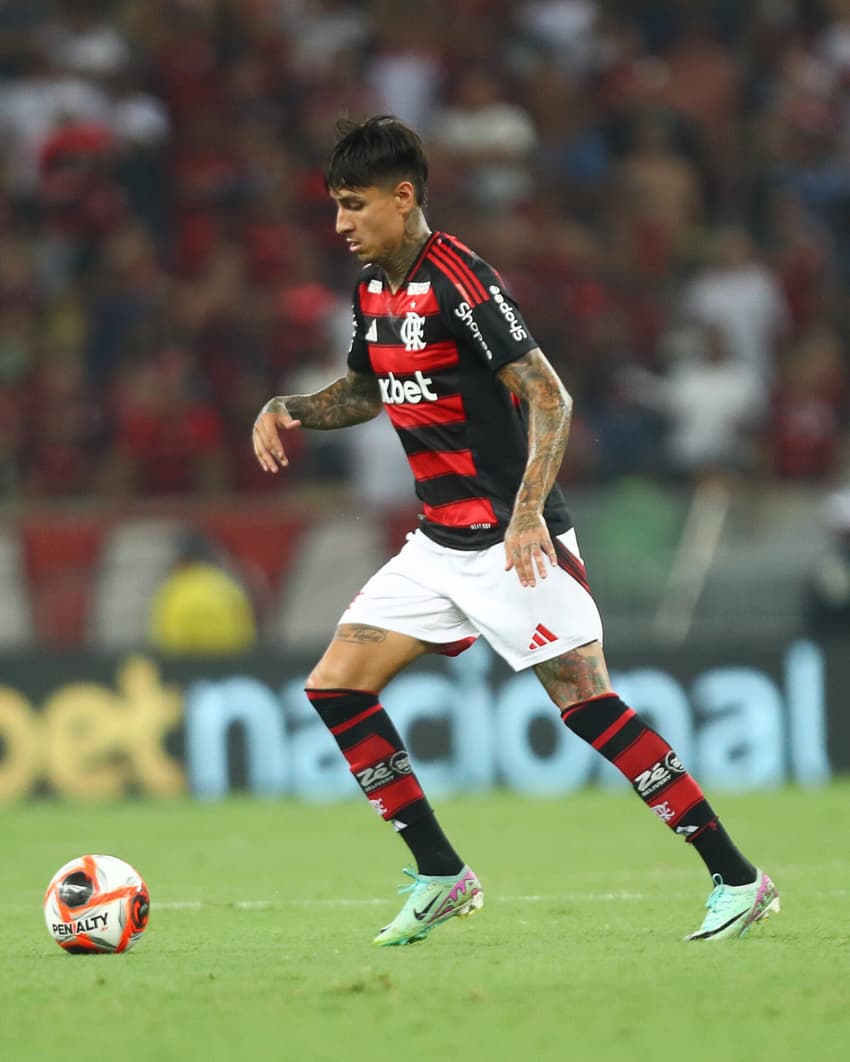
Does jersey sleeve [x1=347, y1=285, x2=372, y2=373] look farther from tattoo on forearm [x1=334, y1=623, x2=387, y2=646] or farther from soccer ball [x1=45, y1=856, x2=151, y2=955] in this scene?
soccer ball [x1=45, y1=856, x2=151, y2=955]

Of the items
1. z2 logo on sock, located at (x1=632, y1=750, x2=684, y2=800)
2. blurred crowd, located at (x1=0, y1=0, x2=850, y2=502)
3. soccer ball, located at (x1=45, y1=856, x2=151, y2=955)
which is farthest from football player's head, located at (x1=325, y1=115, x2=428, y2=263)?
blurred crowd, located at (x1=0, y1=0, x2=850, y2=502)

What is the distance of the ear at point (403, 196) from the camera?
6031mm

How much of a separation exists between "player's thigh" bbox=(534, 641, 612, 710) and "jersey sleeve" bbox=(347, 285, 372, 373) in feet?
3.68

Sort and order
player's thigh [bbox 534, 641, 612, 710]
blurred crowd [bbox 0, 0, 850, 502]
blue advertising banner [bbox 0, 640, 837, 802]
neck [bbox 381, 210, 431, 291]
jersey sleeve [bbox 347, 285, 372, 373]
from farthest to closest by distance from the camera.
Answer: blurred crowd [bbox 0, 0, 850, 502] < blue advertising banner [bbox 0, 640, 837, 802] < jersey sleeve [bbox 347, 285, 372, 373] < neck [bbox 381, 210, 431, 291] < player's thigh [bbox 534, 641, 612, 710]

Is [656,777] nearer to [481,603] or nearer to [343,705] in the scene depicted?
[481,603]

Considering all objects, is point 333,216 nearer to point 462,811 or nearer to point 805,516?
point 805,516

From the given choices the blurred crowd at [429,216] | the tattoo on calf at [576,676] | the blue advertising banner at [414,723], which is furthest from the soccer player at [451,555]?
the blurred crowd at [429,216]

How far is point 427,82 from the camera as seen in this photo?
16062 millimetres

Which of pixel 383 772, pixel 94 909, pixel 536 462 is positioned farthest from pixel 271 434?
pixel 94 909

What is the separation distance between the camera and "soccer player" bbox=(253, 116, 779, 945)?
589cm

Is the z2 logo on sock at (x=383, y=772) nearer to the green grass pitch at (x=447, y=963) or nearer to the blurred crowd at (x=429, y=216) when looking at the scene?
the green grass pitch at (x=447, y=963)

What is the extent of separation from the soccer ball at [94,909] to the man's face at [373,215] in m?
1.94

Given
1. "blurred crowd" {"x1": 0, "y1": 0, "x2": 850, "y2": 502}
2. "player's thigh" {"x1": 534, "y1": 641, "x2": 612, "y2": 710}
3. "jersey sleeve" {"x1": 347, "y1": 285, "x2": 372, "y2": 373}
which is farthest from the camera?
"blurred crowd" {"x1": 0, "y1": 0, "x2": 850, "y2": 502}

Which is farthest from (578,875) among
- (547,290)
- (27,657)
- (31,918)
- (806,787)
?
(547,290)
